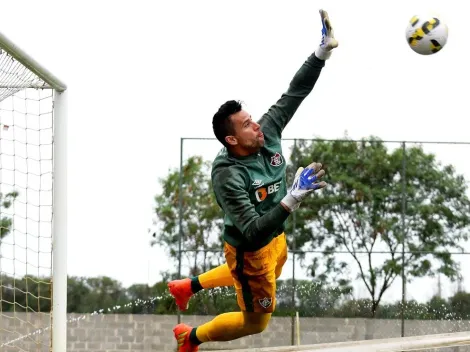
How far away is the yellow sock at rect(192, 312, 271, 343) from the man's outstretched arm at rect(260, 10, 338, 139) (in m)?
1.22

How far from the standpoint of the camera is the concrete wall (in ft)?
53.0

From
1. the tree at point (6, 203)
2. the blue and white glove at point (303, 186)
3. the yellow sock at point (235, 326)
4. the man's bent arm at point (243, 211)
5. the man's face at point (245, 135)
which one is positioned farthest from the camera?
the tree at point (6, 203)

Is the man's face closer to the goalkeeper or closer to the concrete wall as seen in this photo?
the goalkeeper

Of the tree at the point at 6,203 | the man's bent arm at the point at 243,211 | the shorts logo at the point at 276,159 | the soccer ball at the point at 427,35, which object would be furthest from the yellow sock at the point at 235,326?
the tree at the point at 6,203

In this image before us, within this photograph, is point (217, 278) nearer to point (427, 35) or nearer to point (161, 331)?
point (427, 35)

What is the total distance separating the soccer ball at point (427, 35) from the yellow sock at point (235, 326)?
258cm

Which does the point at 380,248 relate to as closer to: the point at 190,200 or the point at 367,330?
the point at 367,330

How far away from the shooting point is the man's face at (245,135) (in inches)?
268

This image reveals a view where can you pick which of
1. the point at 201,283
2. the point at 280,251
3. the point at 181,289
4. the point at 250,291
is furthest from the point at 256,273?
the point at 181,289

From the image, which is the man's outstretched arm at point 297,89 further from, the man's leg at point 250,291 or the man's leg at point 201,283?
the man's leg at point 201,283

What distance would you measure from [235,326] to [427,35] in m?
2.81

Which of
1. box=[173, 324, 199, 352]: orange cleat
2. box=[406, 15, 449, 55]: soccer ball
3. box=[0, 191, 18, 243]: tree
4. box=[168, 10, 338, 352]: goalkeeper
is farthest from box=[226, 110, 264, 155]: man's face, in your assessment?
box=[0, 191, 18, 243]: tree

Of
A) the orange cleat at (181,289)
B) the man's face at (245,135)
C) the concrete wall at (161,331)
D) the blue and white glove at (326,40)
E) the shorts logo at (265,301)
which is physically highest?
the blue and white glove at (326,40)

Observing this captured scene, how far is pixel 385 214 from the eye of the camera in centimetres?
1648
